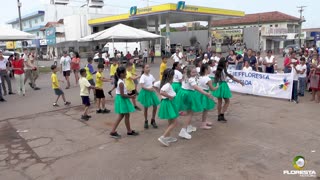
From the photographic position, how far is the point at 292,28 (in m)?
59.9

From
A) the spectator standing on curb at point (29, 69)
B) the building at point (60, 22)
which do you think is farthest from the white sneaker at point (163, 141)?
the building at point (60, 22)

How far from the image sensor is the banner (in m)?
9.88

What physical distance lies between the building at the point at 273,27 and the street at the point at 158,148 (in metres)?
43.3

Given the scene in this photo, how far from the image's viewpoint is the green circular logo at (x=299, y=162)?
187 inches

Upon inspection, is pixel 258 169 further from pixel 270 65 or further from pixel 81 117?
pixel 270 65

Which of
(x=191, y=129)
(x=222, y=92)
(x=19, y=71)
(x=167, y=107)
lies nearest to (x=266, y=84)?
(x=222, y=92)

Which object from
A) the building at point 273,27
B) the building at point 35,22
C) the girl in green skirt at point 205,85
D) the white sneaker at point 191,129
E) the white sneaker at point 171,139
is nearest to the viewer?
the white sneaker at point 171,139

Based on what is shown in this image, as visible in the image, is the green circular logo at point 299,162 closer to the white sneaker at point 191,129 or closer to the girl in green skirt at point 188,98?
the girl in green skirt at point 188,98

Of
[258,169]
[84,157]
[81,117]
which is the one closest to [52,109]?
[81,117]

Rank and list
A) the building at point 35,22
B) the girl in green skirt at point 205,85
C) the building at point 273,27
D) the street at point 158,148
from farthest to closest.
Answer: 1. the building at point 35,22
2. the building at point 273,27
3. the girl in green skirt at point 205,85
4. the street at point 158,148

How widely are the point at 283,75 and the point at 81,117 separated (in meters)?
6.79

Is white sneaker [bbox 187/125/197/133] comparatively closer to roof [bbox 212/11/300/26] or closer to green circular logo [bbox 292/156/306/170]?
green circular logo [bbox 292/156/306/170]

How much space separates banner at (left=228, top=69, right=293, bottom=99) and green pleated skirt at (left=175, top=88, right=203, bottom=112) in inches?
195

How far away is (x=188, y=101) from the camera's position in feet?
20.5
